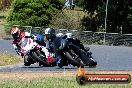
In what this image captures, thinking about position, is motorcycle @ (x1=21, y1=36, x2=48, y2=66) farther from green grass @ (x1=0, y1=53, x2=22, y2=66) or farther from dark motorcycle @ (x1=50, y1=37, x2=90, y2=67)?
green grass @ (x1=0, y1=53, x2=22, y2=66)

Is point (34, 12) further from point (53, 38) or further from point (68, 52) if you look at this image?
point (53, 38)

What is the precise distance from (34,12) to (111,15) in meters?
6.93

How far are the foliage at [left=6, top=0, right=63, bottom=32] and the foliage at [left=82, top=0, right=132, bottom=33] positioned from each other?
3110mm

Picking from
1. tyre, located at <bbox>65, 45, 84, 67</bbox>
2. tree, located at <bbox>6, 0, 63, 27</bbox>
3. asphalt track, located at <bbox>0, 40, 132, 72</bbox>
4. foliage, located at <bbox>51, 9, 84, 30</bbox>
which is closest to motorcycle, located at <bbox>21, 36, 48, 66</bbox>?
tyre, located at <bbox>65, 45, 84, 67</bbox>

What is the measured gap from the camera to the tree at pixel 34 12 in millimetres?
41250

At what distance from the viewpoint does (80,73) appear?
24.2 feet

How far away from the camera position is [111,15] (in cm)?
4025

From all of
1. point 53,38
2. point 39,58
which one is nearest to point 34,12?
point 39,58

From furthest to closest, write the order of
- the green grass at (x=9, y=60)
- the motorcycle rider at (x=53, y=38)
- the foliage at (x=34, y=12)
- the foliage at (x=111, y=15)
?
the foliage at (x=34, y=12)
the foliage at (x=111, y=15)
the green grass at (x=9, y=60)
the motorcycle rider at (x=53, y=38)

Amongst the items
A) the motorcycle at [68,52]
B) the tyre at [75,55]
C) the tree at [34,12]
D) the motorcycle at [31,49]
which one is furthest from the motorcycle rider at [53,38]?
the tree at [34,12]

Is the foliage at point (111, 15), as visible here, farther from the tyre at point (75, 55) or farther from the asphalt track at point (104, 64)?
the tyre at point (75, 55)

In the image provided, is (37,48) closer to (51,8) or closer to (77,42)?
(77,42)

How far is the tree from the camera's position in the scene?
135 feet

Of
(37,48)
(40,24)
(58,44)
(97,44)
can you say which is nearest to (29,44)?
(37,48)
